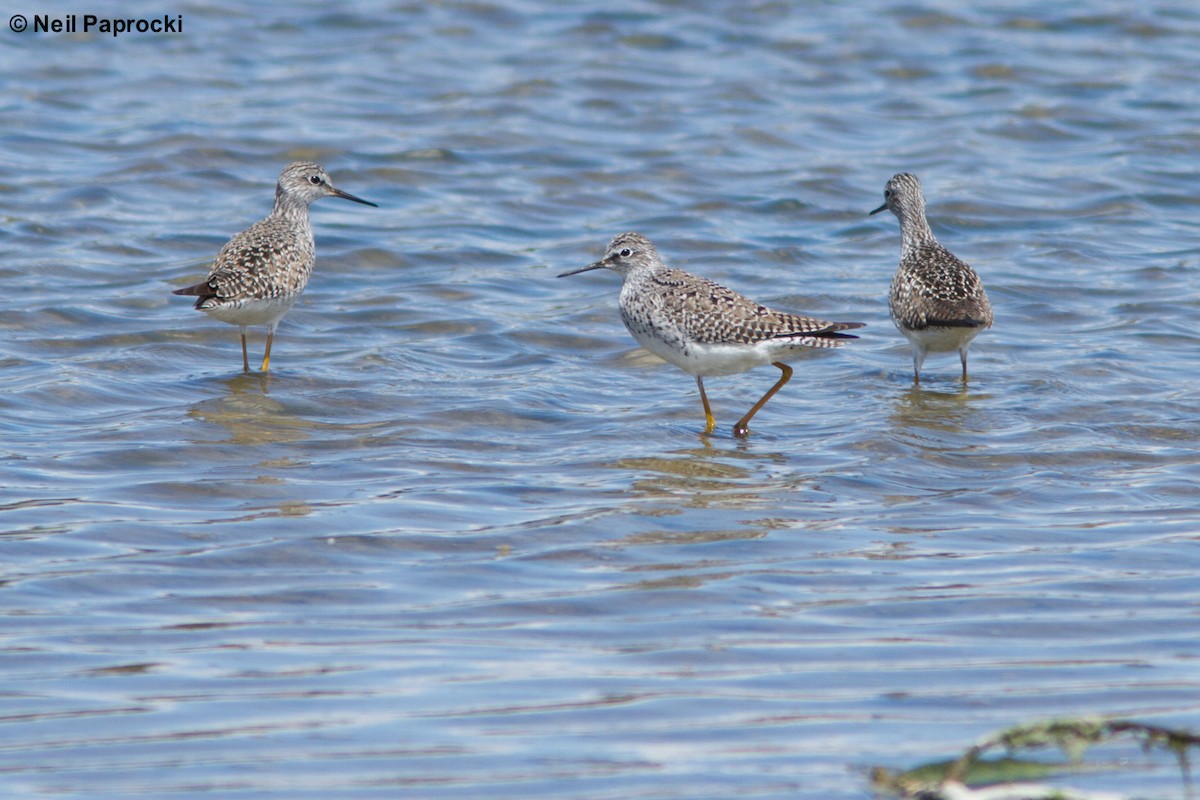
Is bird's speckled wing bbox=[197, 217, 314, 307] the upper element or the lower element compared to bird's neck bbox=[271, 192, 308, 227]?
lower

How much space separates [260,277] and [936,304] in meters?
4.64

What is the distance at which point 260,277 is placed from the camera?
11.0 meters

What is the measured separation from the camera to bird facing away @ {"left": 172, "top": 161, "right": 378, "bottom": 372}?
10.8 meters

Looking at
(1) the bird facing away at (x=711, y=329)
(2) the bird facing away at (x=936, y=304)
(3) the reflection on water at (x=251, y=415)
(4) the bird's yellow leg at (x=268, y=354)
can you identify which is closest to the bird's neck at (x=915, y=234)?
(2) the bird facing away at (x=936, y=304)

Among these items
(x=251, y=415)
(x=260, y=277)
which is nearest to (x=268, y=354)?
(x=260, y=277)

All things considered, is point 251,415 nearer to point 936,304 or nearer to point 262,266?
point 262,266

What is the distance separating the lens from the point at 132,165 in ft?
54.2

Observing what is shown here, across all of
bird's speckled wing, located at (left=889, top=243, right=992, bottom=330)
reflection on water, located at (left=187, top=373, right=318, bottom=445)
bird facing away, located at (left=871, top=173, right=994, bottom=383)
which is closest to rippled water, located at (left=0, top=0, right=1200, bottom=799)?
reflection on water, located at (left=187, top=373, right=318, bottom=445)

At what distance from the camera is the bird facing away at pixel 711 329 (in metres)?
9.87

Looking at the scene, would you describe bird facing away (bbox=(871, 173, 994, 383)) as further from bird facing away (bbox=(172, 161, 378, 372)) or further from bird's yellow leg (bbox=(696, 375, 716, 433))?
bird facing away (bbox=(172, 161, 378, 372))

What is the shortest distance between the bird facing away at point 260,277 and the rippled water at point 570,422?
451 mm

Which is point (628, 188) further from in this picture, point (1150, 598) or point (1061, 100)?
point (1150, 598)

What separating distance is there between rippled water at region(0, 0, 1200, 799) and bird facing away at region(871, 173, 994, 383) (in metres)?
0.38

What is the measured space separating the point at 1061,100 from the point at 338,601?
1544 centimetres
